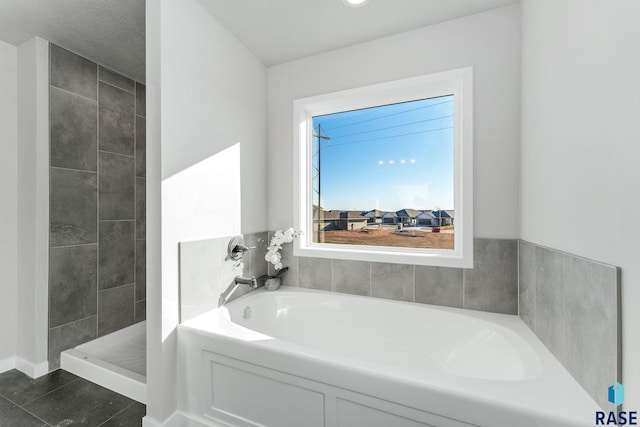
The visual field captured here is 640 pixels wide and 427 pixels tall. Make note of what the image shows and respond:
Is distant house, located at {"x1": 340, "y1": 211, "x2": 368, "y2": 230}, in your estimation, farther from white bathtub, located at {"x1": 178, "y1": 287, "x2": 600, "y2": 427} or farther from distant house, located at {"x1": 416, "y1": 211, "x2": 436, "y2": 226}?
white bathtub, located at {"x1": 178, "y1": 287, "x2": 600, "y2": 427}

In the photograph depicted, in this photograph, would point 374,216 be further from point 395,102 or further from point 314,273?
point 395,102

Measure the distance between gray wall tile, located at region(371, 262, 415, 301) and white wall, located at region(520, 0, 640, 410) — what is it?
782mm

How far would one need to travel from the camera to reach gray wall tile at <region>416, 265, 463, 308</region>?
5.99 feet

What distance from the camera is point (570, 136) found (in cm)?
110

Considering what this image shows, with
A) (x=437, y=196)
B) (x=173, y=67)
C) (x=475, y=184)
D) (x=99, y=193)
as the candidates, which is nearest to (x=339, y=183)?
(x=437, y=196)

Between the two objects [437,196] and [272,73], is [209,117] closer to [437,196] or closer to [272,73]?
[272,73]

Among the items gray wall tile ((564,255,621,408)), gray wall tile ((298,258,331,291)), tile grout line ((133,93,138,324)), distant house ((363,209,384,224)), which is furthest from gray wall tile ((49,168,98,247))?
gray wall tile ((564,255,621,408))

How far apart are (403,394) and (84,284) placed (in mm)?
2621

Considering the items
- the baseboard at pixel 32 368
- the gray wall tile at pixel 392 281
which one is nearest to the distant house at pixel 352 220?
the gray wall tile at pixel 392 281

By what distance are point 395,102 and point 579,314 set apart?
1.74 m

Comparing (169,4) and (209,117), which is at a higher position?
(169,4)

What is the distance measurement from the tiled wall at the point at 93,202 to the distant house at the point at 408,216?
8.24ft

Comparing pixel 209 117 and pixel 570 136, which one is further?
pixel 209 117

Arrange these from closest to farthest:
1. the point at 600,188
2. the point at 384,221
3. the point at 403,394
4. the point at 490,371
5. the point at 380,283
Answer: the point at 600,188 < the point at 403,394 < the point at 490,371 < the point at 380,283 < the point at 384,221
